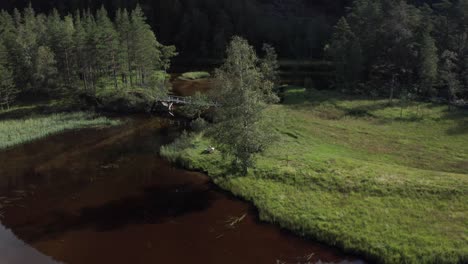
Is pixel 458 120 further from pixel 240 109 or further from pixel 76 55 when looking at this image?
pixel 76 55

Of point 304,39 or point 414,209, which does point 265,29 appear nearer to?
point 304,39

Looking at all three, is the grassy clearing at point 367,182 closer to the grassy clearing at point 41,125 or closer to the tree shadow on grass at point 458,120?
the tree shadow on grass at point 458,120

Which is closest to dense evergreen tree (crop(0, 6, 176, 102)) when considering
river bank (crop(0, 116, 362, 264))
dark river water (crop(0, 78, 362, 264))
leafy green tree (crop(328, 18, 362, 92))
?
river bank (crop(0, 116, 362, 264))

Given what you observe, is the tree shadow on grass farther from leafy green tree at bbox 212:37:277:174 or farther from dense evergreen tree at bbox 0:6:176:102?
dense evergreen tree at bbox 0:6:176:102

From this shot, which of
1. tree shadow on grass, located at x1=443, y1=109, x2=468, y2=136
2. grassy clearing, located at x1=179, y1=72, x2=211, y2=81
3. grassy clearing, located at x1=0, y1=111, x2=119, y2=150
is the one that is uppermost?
grassy clearing, located at x1=179, y1=72, x2=211, y2=81

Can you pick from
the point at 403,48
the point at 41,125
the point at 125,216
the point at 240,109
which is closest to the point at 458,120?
the point at 403,48

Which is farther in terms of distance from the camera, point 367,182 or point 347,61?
point 347,61

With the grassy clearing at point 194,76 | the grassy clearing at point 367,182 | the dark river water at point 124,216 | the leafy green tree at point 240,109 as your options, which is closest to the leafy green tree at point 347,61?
the grassy clearing at point 367,182
